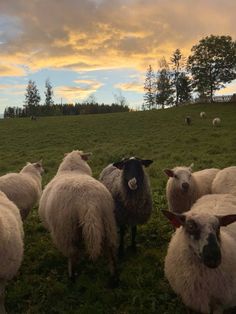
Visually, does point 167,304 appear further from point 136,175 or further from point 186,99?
point 186,99

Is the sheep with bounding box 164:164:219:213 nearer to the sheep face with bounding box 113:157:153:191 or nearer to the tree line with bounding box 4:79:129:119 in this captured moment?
the sheep face with bounding box 113:157:153:191

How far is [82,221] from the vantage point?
6047 millimetres

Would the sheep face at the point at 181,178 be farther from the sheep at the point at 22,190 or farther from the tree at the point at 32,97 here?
the tree at the point at 32,97

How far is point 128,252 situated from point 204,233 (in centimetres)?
333

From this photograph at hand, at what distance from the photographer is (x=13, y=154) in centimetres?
2402

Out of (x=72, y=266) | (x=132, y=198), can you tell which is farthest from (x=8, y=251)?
(x=132, y=198)

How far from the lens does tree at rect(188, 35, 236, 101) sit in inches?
2313

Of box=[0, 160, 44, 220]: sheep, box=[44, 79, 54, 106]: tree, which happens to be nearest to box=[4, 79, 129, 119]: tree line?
box=[44, 79, 54, 106]: tree

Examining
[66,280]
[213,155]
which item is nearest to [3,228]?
[66,280]

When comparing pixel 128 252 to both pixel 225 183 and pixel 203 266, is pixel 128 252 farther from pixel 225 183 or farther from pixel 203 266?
pixel 203 266

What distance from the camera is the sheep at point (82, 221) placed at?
6008 mm

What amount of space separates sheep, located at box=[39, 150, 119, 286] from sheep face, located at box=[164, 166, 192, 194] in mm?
2302

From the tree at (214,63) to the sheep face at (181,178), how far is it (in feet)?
170

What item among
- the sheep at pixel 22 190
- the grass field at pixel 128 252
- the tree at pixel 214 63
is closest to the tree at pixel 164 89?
the tree at pixel 214 63
